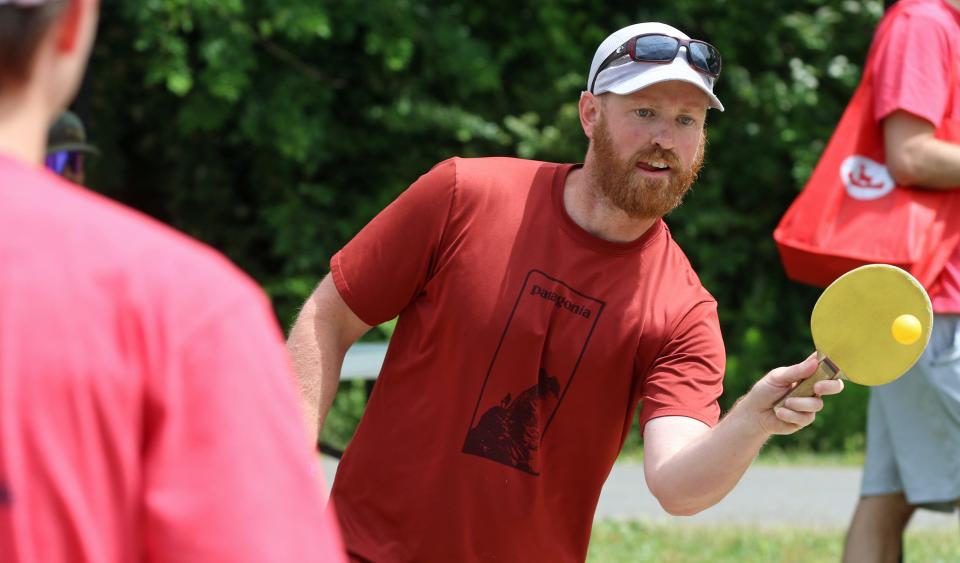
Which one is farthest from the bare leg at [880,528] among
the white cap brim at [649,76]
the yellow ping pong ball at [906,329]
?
the yellow ping pong ball at [906,329]

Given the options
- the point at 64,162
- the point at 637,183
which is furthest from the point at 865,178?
the point at 64,162

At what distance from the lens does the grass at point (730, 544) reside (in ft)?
19.5

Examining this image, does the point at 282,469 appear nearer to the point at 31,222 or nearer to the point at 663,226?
the point at 31,222

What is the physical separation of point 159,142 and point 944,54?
278 inches

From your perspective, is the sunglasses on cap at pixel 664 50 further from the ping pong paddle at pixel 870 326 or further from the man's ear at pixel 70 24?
the man's ear at pixel 70 24

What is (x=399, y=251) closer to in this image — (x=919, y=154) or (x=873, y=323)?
(x=873, y=323)

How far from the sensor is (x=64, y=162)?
4.79 meters

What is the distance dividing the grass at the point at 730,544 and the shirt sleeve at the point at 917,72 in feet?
8.30

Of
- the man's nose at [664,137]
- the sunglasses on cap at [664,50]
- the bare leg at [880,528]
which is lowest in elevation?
the bare leg at [880,528]

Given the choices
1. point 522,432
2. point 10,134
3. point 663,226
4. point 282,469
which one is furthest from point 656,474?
point 10,134

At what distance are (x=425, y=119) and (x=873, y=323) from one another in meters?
6.35

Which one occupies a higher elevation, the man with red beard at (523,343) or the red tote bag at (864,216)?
the red tote bag at (864,216)

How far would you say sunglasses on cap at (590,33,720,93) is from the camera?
321 cm

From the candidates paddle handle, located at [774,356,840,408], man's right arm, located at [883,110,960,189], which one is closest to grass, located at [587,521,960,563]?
man's right arm, located at [883,110,960,189]
